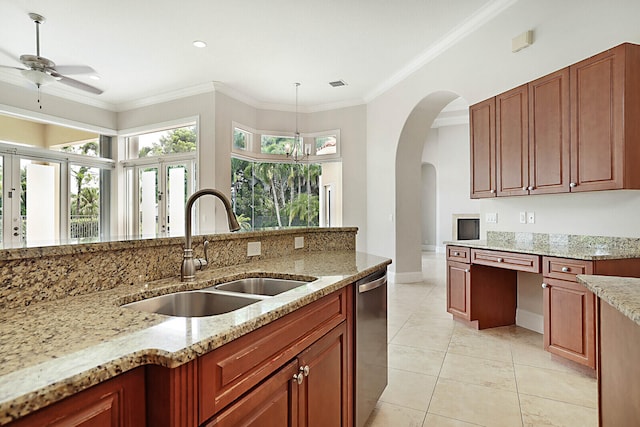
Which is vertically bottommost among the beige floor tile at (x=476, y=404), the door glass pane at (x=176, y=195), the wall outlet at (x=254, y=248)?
the beige floor tile at (x=476, y=404)

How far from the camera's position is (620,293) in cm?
129

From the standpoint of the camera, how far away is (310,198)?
23.9 feet

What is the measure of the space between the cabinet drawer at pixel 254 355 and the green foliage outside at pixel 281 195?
564 cm

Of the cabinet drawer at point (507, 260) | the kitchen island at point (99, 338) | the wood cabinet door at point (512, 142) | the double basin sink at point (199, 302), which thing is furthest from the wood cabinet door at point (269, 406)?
the wood cabinet door at point (512, 142)

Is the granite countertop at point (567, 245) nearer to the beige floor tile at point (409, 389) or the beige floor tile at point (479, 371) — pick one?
the beige floor tile at point (479, 371)

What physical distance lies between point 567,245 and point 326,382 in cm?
271

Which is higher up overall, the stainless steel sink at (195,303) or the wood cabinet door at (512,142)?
the wood cabinet door at (512,142)

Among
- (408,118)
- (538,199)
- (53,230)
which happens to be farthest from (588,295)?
(53,230)

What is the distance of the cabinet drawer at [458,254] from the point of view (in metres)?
3.61

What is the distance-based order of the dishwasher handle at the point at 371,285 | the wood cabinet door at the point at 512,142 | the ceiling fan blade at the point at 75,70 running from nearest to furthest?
1. the dishwasher handle at the point at 371,285
2. the wood cabinet door at the point at 512,142
3. the ceiling fan blade at the point at 75,70

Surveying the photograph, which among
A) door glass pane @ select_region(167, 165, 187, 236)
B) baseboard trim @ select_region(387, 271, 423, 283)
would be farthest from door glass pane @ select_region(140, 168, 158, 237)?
baseboard trim @ select_region(387, 271, 423, 283)

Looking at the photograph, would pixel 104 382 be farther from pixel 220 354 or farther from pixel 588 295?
pixel 588 295

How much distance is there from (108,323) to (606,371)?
1758 mm

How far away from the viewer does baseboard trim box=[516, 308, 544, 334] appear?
137 inches
